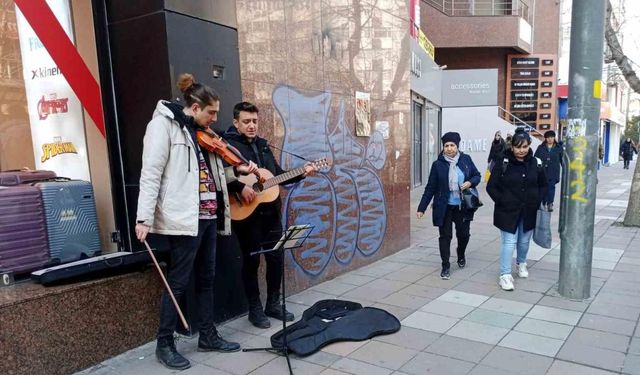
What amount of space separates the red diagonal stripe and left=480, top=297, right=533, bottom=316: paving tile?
12.4 feet

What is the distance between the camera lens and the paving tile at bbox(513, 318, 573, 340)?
3730 mm

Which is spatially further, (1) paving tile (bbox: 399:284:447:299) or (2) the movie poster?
(2) the movie poster

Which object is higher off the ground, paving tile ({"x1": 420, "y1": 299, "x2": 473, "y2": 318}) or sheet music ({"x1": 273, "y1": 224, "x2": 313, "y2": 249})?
sheet music ({"x1": 273, "y1": 224, "x2": 313, "y2": 249})

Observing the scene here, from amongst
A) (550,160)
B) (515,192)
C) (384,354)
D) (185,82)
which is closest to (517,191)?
(515,192)

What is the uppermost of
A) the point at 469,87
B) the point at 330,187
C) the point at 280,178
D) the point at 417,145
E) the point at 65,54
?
the point at 469,87

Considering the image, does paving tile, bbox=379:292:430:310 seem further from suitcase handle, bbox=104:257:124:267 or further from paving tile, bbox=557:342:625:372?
suitcase handle, bbox=104:257:124:267

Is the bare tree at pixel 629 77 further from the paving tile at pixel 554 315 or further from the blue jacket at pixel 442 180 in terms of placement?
the paving tile at pixel 554 315

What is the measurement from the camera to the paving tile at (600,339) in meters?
3.50

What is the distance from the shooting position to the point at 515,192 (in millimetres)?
4848

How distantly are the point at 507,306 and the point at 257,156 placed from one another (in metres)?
2.73

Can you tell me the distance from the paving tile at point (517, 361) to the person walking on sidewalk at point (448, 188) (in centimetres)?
193

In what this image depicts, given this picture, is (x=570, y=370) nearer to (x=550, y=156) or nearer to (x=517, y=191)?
(x=517, y=191)

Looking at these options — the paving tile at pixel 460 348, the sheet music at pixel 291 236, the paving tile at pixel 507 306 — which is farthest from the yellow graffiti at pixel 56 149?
the paving tile at pixel 507 306

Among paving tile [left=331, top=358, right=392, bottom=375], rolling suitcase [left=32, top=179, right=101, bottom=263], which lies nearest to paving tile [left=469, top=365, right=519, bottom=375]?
Answer: paving tile [left=331, top=358, right=392, bottom=375]
